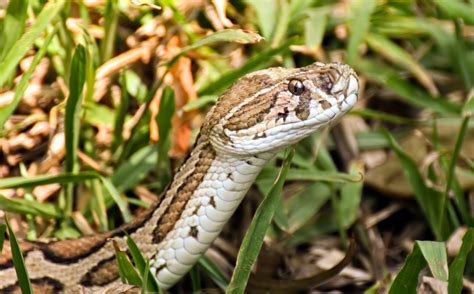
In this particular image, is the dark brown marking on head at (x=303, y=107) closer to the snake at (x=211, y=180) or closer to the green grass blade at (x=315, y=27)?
the snake at (x=211, y=180)

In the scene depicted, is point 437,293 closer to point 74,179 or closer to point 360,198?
point 360,198

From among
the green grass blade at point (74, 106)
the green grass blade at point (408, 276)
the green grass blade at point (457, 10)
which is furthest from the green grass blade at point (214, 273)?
the green grass blade at point (457, 10)

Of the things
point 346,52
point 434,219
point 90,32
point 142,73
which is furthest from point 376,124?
point 90,32

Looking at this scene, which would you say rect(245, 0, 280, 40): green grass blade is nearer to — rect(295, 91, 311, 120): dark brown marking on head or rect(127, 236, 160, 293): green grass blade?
rect(295, 91, 311, 120): dark brown marking on head

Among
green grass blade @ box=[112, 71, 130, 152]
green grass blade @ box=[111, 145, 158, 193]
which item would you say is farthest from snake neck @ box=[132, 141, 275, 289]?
green grass blade @ box=[112, 71, 130, 152]

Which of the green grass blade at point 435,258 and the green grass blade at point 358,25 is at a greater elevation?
the green grass blade at point 358,25

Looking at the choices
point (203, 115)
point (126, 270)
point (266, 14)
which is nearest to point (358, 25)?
point (266, 14)
